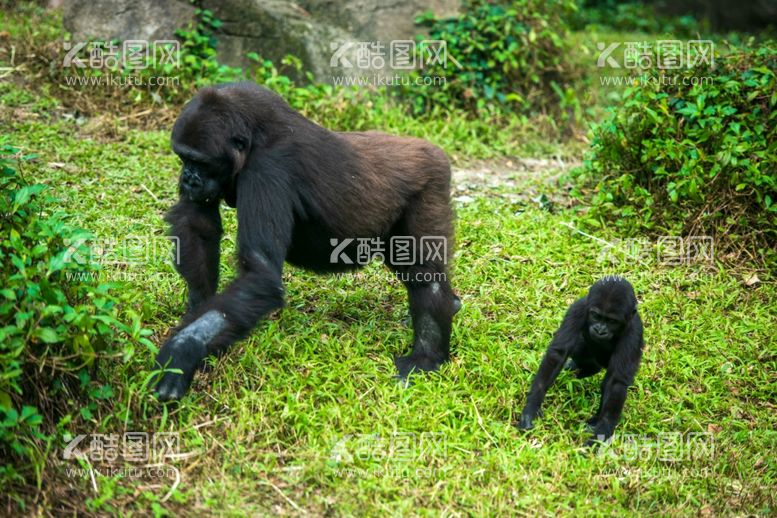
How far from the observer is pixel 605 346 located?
4.96 metres

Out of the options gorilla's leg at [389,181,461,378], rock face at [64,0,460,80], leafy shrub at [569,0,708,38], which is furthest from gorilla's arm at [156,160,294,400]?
leafy shrub at [569,0,708,38]

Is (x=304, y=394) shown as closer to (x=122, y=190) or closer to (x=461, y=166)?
(x=122, y=190)

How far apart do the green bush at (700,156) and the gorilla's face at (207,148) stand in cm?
362

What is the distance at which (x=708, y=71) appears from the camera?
7.28 meters

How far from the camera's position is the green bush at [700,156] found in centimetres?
684

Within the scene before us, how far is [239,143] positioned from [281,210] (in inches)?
19.1

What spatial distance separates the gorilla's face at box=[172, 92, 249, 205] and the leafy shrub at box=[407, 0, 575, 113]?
4.49 metres

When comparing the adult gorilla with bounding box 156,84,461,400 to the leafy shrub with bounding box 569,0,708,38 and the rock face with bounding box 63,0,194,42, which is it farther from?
the leafy shrub with bounding box 569,0,708,38

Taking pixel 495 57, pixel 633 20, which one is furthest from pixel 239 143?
pixel 633 20

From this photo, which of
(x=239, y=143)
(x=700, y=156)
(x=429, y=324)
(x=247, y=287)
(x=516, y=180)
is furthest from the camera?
(x=516, y=180)

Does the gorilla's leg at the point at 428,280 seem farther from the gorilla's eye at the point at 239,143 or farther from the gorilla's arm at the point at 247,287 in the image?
the gorilla's eye at the point at 239,143

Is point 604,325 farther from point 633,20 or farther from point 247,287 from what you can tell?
point 633,20

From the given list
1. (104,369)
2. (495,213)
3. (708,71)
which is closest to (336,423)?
(104,369)

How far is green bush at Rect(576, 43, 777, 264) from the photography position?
684cm
